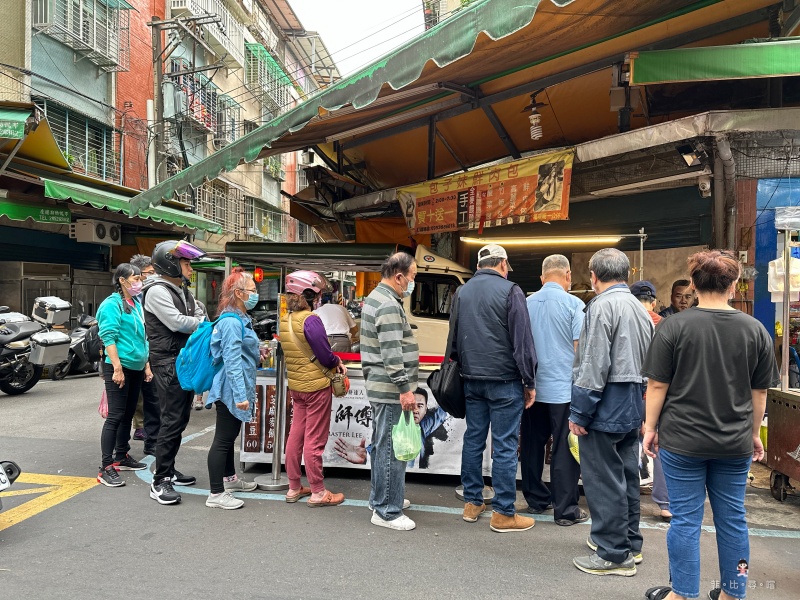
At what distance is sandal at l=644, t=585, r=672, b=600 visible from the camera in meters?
2.96

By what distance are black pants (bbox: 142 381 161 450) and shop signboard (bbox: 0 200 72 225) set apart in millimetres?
Result: 7202

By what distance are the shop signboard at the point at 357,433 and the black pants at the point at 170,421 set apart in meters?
0.72

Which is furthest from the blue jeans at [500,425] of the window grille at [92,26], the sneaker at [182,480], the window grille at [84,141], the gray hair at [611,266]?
→ the window grille at [92,26]

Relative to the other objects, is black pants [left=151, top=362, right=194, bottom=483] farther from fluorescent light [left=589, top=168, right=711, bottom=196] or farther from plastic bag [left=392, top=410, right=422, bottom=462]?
fluorescent light [left=589, top=168, right=711, bottom=196]

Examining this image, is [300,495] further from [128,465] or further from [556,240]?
[556,240]

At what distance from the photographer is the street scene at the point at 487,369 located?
122 inches

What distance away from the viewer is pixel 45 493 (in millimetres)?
4512

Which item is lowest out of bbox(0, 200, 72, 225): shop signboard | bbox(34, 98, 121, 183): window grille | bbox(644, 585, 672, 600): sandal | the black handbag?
bbox(644, 585, 672, 600): sandal

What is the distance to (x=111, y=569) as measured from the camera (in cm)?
326

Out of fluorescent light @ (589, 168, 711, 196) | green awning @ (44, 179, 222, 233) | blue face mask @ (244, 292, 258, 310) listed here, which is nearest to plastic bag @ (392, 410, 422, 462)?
blue face mask @ (244, 292, 258, 310)

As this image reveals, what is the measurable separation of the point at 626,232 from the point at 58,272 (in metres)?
12.8

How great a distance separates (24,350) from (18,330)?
1.14ft

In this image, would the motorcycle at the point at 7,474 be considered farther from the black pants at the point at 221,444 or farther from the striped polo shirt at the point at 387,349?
the striped polo shirt at the point at 387,349

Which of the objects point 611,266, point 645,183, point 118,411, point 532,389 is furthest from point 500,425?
point 645,183
